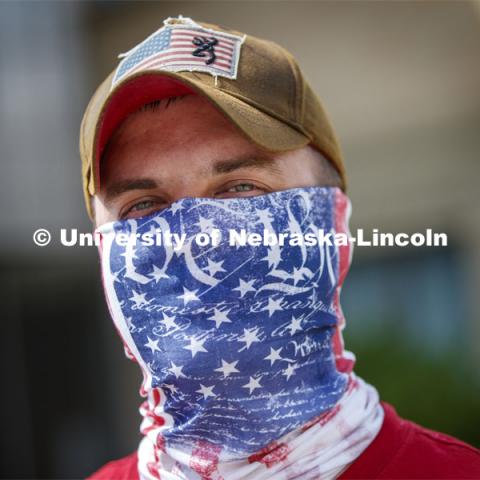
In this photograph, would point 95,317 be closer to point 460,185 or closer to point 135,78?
point 460,185

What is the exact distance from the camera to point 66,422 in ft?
24.8

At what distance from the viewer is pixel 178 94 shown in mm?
2170

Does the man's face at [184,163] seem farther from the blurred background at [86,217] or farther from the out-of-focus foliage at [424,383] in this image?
the blurred background at [86,217]

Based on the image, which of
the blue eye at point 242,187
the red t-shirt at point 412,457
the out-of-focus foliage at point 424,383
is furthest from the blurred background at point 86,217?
the blue eye at point 242,187

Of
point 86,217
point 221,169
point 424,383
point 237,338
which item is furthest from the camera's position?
point 86,217

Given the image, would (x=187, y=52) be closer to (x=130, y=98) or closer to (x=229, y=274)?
(x=130, y=98)

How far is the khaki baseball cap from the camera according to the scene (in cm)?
207

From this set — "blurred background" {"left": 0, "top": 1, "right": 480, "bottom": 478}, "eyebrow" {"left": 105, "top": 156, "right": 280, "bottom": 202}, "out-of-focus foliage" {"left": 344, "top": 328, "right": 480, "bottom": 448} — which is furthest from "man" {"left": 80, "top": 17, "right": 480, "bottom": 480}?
"blurred background" {"left": 0, "top": 1, "right": 480, "bottom": 478}

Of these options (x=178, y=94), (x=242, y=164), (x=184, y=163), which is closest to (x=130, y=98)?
(x=178, y=94)

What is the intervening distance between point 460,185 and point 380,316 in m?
1.54

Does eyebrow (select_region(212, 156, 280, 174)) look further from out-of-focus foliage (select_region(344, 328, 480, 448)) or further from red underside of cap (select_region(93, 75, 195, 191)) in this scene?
out-of-focus foliage (select_region(344, 328, 480, 448))

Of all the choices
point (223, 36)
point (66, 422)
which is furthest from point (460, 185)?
point (223, 36)

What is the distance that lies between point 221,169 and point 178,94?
0.88 ft

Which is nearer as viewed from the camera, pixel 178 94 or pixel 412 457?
pixel 412 457
